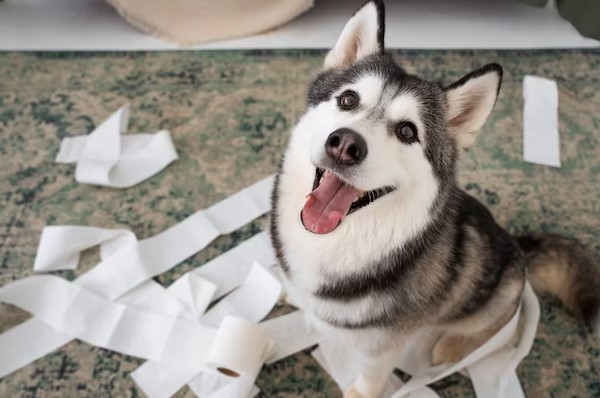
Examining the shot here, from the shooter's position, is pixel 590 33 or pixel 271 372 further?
pixel 590 33

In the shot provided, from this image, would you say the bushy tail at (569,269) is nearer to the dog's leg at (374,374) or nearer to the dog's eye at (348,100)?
the dog's leg at (374,374)

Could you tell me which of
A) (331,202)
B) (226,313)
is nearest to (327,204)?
(331,202)

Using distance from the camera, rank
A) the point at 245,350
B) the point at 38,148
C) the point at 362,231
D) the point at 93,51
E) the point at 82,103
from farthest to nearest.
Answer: the point at 93,51
the point at 82,103
the point at 38,148
the point at 245,350
the point at 362,231

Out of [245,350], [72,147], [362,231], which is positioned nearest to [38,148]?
[72,147]

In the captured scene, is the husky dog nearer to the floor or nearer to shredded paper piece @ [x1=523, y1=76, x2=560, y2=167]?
shredded paper piece @ [x1=523, y1=76, x2=560, y2=167]

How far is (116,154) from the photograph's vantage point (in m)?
2.19

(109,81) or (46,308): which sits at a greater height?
(109,81)

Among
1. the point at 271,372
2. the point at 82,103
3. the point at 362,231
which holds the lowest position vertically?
the point at 271,372

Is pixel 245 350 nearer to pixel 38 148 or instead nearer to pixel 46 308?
pixel 46 308

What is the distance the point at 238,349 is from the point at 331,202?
26.6 inches

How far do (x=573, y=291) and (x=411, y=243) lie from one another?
794 millimetres

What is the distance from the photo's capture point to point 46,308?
1.82 metres

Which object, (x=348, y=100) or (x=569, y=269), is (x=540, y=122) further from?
(x=348, y=100)

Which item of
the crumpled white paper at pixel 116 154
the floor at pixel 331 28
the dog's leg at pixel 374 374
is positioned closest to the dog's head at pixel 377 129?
the dog's leg at pixel 374 374
